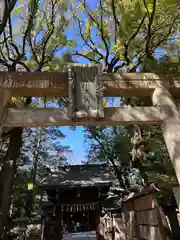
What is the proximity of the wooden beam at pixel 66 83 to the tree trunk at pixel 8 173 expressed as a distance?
429cm

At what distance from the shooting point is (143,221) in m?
4.86

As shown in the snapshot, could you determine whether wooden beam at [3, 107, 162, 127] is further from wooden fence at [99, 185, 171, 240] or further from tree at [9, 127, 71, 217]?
tree at [9, 127, 71, 217]

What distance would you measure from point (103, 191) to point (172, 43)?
783cm

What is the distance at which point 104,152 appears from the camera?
58.5ft

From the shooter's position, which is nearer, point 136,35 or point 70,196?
point 136,35

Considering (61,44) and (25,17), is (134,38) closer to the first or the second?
(61,44)

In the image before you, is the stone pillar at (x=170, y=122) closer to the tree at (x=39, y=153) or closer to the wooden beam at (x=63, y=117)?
the wooden beam at (x=63, y=117)

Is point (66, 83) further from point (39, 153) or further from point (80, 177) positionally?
point (39, 153)

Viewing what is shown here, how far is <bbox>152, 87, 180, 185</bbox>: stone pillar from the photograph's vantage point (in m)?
3.78

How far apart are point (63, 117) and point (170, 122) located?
2.15 metres

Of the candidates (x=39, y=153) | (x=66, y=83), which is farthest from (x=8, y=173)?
(x=39, y=153)

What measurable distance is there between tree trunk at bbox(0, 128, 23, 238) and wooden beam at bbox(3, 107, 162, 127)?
435cm

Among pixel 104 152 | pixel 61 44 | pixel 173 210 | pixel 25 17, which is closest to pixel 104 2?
pixel 61 44

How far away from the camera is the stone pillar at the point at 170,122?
378 centimetres
